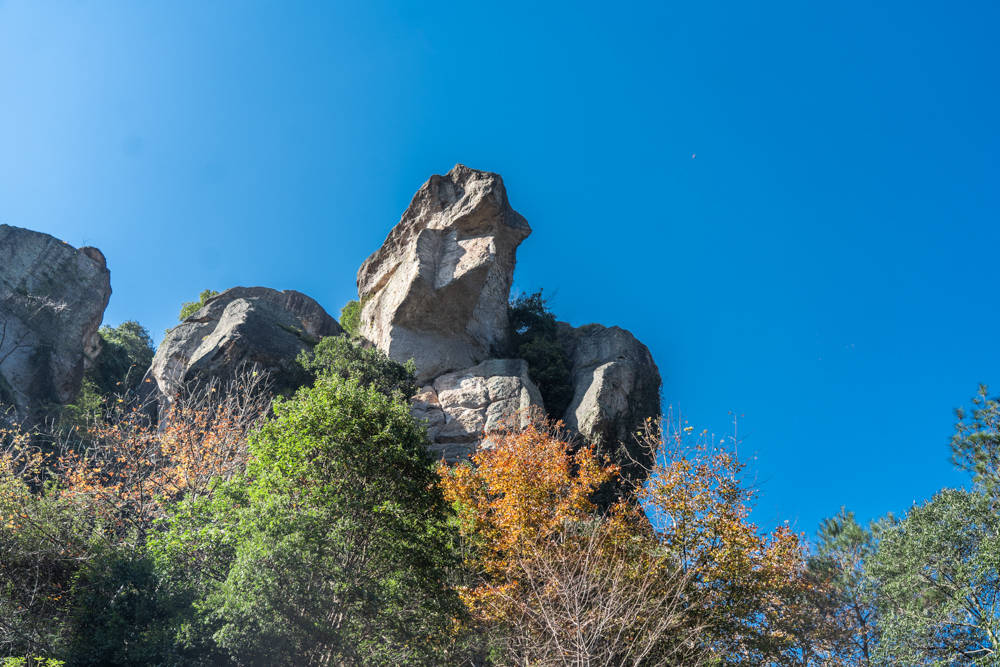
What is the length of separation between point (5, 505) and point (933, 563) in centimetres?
2491

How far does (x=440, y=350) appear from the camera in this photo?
31688 mm

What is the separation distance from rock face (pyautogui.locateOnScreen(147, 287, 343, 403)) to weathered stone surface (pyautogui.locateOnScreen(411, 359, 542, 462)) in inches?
258

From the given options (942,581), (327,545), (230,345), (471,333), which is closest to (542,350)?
(471,333)

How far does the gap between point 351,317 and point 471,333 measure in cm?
892

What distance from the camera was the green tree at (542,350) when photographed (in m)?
31.3

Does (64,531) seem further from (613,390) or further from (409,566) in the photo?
(613,390)

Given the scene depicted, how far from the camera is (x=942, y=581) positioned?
59.1 feet

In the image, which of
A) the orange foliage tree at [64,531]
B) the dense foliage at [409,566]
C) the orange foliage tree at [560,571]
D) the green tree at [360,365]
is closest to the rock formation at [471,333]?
the green tree at [360,365]

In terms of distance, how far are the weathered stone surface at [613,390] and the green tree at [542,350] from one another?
706mm

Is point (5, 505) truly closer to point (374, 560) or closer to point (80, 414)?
point (374, 560)

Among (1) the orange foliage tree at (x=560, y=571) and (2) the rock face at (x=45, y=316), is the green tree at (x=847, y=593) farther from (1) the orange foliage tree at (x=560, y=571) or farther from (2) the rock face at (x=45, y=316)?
(2) the rock face at (x=45, y=316)

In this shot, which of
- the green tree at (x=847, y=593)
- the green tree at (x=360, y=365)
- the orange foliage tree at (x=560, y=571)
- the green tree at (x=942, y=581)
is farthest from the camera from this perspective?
the green tree at (x=360, y=365)

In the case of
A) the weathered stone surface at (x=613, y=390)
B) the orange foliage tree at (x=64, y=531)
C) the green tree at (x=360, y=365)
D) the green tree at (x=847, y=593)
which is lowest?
the orange foliage tree at (x=64, y=531)

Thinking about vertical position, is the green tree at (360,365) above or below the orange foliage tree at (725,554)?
above
